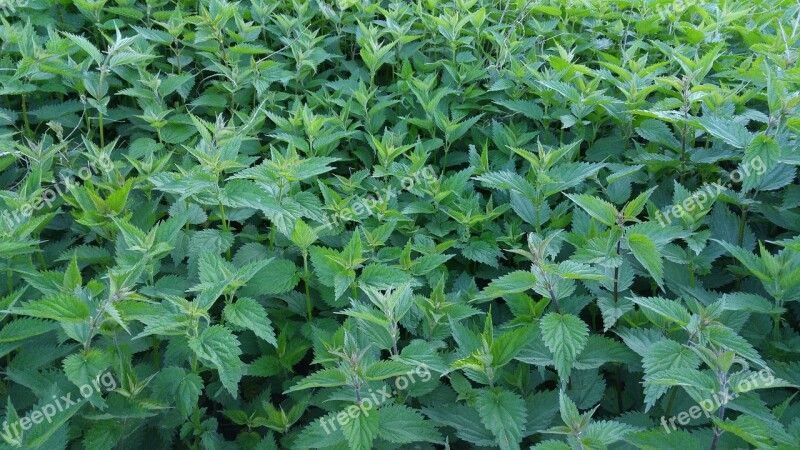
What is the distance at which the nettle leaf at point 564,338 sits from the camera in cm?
194

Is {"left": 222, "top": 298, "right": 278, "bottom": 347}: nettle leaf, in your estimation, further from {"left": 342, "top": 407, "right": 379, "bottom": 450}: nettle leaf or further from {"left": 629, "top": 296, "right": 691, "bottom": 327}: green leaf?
{"left": 629, "top": 296, "right": 691, "bottom": 327}: green leaf

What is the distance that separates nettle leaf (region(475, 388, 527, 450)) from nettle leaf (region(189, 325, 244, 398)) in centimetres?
78

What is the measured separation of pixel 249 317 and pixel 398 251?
71 centimetres

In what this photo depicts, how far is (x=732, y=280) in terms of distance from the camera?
2.53 m

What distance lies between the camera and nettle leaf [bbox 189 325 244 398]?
76.2 inches

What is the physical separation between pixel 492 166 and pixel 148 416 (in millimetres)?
2012

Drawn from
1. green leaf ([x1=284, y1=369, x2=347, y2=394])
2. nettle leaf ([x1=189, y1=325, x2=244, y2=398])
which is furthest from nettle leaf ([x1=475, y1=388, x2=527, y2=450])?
nettle leaf ([x1=189, y1=325, x2=244, y2=398])

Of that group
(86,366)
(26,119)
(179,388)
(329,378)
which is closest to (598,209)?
(329,378)

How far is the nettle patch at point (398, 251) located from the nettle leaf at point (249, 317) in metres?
0.01

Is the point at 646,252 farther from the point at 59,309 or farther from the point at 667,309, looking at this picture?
the point at 59,309

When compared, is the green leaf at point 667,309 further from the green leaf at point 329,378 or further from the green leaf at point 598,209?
the green leaf at point 329,378

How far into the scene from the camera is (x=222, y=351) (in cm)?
196

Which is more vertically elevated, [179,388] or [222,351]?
[222,351]

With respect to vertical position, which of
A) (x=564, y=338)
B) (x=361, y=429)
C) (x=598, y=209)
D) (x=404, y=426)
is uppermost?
(x=598, y=209)
